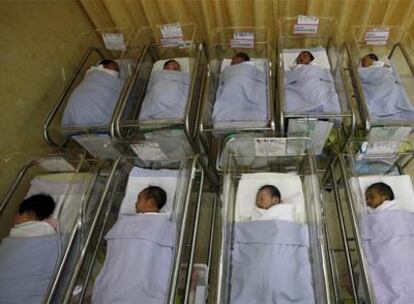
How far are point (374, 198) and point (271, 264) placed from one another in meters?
0.66

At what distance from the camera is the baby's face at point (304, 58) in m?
2.13

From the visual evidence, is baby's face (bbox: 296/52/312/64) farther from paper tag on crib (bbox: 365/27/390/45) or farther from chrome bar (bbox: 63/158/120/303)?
chrome bar (bbox: 63/158/120/303)

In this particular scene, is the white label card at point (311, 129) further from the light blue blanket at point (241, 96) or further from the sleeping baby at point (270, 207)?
the sleeping baby at point (270, 207)

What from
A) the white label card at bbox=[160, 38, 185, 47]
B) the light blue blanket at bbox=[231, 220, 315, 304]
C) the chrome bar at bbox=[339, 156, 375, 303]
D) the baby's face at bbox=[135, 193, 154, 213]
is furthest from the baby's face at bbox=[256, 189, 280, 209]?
the white label card at bbox=[160, 38, 185, 47]

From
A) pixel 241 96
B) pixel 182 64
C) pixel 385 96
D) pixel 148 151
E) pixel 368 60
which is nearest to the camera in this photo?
pixel 148 151

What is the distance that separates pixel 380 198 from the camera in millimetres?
1560

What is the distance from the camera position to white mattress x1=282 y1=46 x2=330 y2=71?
2.16m

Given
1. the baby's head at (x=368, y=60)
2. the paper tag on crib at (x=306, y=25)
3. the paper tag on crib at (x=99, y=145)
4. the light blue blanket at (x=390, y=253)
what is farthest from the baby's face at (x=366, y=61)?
the paper tag on crib at (x=99, y=145)

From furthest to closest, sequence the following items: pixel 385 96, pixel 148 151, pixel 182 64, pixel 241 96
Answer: pixel 182 64
pixel 241 96
pixel 385 96
pixel 148 151

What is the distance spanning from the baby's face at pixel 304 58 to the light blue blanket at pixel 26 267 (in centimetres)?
180

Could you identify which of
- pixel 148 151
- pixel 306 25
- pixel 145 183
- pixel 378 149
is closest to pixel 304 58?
pixel 306 25

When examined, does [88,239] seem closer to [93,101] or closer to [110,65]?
[93,101]

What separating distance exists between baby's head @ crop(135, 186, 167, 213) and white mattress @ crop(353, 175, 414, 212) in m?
0.98

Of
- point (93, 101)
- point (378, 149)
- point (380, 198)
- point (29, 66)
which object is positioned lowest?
point (380, 198)
